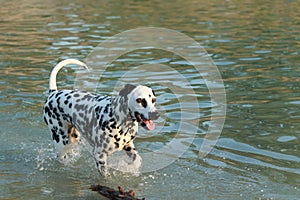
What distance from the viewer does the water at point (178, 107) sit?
337 inches

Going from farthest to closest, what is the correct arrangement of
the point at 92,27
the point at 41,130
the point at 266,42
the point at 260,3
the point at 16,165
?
the point at 260,3, the point at 92,27, the point at 266,42, the point at 41,130, the point at 16,165

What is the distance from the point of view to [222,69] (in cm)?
1534

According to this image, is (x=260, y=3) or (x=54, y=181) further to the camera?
(x=260, y=3)

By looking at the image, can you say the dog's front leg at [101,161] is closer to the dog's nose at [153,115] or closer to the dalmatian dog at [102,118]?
the dalmatian dog at [102,118]

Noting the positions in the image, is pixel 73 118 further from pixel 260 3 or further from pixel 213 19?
pixel 260 3

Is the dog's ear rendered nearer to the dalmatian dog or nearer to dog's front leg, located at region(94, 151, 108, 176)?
the dalmatian dog

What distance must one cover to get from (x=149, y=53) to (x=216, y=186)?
9.97m

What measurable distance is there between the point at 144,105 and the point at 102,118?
35.5 inches

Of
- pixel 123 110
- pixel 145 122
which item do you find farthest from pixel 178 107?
pixel 145 122

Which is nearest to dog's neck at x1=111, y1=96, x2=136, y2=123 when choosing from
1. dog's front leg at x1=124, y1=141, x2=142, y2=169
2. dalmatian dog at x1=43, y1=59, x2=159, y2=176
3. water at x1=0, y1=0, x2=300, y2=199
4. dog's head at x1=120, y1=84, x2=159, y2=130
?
dalmatian dog at x1=43, y1=59, x2=159, y2=176

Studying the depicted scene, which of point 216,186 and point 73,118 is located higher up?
→ point 73,118

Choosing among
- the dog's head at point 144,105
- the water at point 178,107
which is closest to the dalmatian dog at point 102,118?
the dog's head at point 144,105

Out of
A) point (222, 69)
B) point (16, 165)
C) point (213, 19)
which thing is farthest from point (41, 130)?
point (213, 19)

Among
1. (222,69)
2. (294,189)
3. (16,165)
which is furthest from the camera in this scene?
(222,69)
